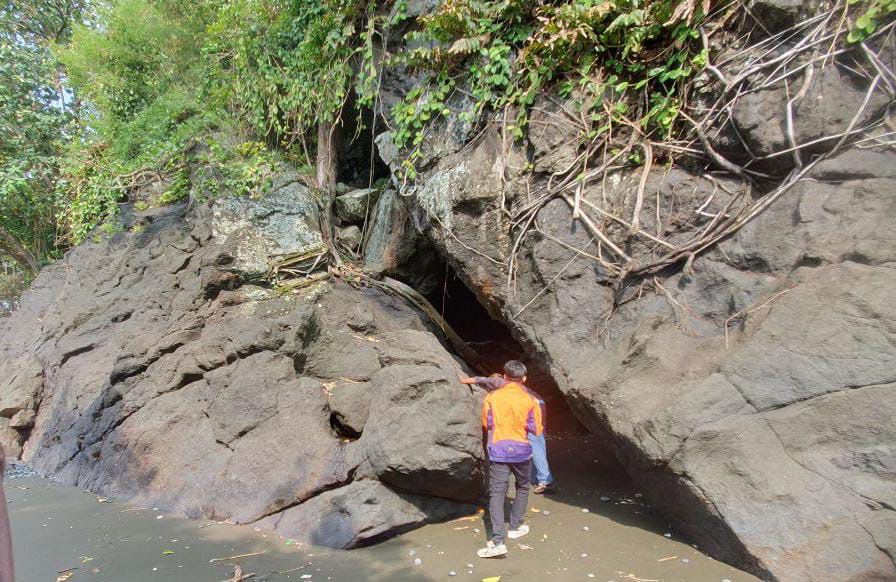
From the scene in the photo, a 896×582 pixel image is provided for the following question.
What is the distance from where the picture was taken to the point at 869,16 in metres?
3.88

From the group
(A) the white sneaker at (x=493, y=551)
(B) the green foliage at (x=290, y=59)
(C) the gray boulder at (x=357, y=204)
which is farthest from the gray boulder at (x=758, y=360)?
(B) the green foliage at (x=290, y=59)

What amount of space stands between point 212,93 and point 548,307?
7431mm

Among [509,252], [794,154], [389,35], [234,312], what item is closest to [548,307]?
[509,252]

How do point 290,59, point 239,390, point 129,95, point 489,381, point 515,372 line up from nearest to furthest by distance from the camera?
point 515,372, point 489,381, point 239,390, point 290,59, point 129,95

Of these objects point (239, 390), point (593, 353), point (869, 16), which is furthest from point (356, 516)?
point (869, 16)

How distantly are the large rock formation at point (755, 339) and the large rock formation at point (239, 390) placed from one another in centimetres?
137

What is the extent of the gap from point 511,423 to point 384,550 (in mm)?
1417

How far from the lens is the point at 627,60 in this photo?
5.21m

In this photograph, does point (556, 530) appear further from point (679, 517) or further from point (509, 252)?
point (509, 252)

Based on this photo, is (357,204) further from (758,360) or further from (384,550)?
(758,360)

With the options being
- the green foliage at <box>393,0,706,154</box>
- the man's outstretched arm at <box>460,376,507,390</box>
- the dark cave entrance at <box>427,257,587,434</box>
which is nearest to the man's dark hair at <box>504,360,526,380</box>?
the man's outstretched arm at <box>460,376,507,390</box>

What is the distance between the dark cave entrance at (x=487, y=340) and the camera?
7992 mm

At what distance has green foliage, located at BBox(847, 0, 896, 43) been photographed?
12.5 feet

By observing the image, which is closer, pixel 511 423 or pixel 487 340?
pixel 511 423
